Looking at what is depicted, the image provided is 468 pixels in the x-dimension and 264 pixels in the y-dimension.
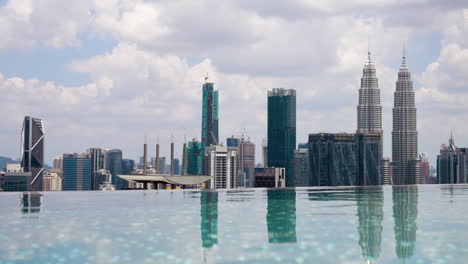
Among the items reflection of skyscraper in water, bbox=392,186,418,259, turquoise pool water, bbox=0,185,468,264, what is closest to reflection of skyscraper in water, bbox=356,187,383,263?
turquoise pool water, bbox=0,185,468,264

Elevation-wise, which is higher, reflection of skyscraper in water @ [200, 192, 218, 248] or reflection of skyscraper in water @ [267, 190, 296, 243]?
reflection of skyscraper in water @ [267, 190, 296, 243]

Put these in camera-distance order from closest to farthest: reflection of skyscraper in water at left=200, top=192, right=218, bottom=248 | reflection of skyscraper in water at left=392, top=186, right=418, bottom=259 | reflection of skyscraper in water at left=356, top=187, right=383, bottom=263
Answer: reflection of skyscraper in water at left=356, top=187, right=383, bottom=263, reflection of skyscraper in water at left=392, top=186, right=418, bottom=259, reflection of skyscraper in water at left=200, top=192, right=218, bottom=248

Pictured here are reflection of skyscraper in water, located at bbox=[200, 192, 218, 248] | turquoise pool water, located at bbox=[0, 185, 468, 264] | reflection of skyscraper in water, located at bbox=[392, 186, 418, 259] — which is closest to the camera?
turquoise pool water, located at bbox=[0, 185, 468, 264]

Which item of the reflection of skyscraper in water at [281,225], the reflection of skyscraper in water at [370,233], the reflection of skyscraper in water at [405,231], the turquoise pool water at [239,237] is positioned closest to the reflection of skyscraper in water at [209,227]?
the turquoise pool water at [239,237]

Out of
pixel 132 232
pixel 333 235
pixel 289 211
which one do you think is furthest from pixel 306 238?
Result: pixel 289 211

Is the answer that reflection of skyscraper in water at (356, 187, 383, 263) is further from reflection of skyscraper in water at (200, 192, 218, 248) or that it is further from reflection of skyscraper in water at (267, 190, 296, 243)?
reflection of skyscraper in water at (200, 192, 218, 248)

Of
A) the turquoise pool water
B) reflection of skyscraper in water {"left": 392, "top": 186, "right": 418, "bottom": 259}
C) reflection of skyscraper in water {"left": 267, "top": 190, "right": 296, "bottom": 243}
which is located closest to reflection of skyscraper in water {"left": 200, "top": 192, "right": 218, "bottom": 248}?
the turquoise pool water

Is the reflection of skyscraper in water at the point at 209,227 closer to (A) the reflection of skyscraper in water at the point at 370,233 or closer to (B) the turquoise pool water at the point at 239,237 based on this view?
(B) the turquoise pool water at the point at 239,237

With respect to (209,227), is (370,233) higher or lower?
higher

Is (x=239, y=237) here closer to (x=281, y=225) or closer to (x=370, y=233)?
(x=281, y=225)

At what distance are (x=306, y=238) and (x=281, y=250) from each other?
2744 mm

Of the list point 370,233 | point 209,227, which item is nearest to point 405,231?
point 370,233

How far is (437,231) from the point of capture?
23516 millimetres

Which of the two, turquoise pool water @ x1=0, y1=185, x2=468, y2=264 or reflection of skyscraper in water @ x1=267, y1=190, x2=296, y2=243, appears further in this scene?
reflection of skyscraper in water @ x1=267, y1=190, x2=296, y2=243
